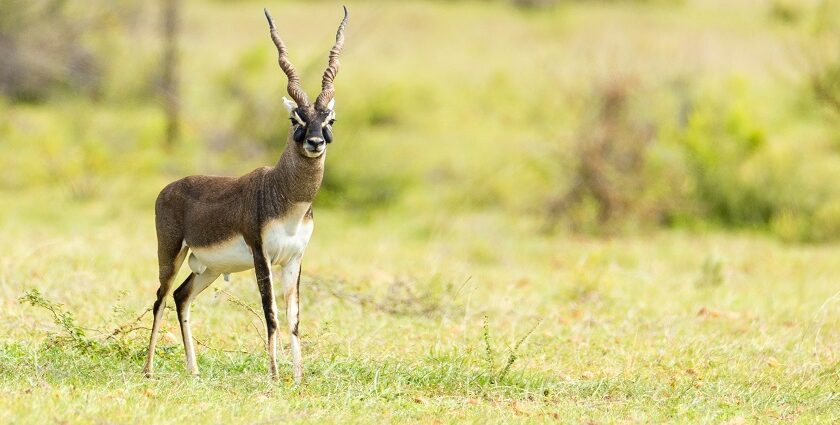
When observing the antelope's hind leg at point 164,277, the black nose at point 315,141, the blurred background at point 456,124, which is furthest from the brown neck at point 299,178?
the blurred background at point 456,124

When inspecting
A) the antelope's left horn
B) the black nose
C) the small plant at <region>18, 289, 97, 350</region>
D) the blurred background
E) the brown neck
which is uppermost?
the antelope's left horn

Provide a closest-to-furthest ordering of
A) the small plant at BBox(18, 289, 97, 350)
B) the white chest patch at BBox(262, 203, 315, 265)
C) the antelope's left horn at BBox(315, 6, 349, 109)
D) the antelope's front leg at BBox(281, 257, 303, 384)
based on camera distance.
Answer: the antelope's left horn at BBox(315, 6, 349, 109) → the white chest patch at BBox(262, 203, 315, 265) → the antelope's front leg at BBox(281, 257, 303, 384) → the small plant at BBox(18, 289, 97, 350)

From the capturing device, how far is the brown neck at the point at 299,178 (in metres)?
6.57

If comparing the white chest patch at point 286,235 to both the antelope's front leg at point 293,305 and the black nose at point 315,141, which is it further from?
the black nose at point 315,141

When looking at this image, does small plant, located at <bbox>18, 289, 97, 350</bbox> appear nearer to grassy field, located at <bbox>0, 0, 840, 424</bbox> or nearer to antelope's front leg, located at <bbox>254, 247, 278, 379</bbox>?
grassy field, located at <bbox>0, 0, 840, 424</bbox>

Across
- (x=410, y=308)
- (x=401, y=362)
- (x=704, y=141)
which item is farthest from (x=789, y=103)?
(x=401, y=362)

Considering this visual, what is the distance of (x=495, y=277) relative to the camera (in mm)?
12344

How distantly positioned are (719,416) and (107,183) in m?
13.5

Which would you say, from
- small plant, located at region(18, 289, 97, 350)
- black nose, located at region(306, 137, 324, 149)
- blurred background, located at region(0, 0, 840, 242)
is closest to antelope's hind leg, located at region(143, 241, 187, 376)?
small plant, located at region(18, 289, 97, 350)

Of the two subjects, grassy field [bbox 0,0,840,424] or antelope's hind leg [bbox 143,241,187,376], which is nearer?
grassy field [bbox 0,0,840,424]

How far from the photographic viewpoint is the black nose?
6312 mm

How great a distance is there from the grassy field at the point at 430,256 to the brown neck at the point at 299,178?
38.7 inches

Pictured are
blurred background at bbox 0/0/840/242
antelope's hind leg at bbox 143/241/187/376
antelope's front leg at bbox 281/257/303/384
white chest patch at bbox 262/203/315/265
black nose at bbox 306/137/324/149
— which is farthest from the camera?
blurred background at bbox 0/0/840/242

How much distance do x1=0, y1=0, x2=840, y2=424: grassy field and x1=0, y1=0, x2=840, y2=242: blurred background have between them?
0.27 ft
